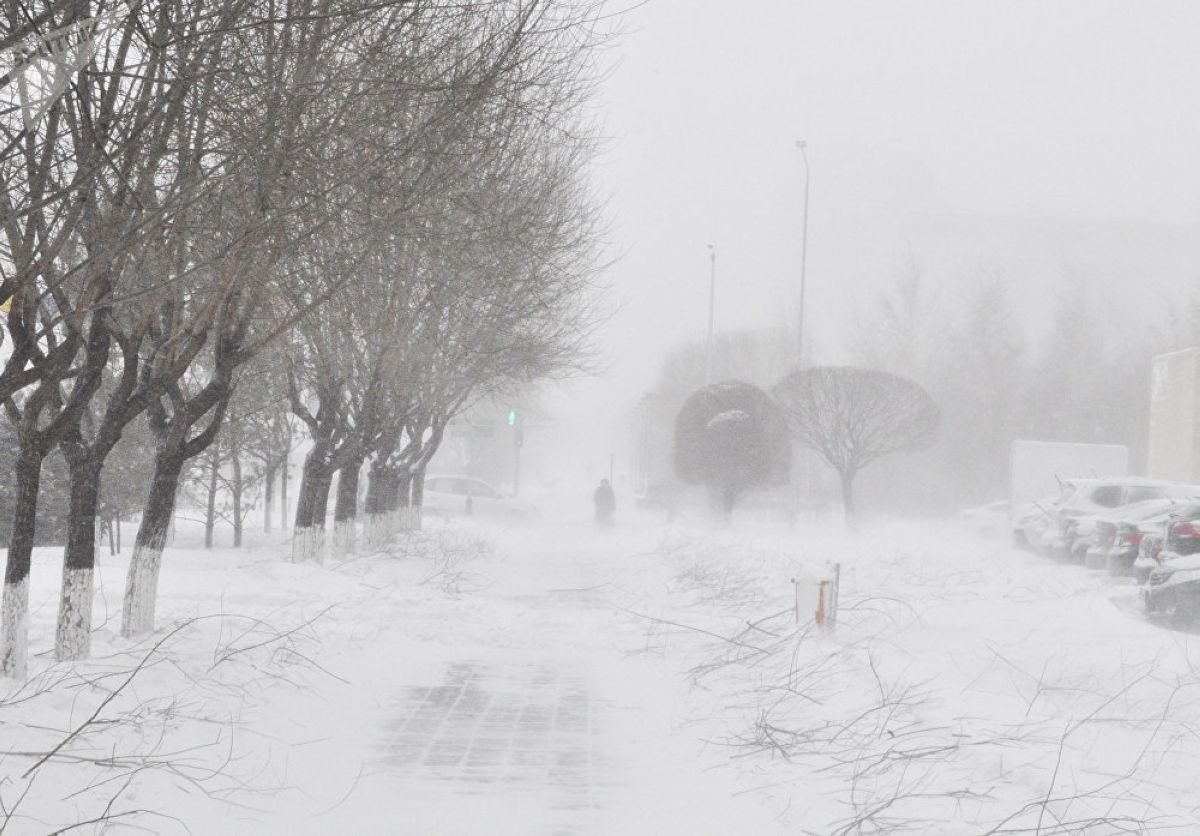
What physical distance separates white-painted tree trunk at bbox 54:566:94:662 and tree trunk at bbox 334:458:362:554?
1191 cm

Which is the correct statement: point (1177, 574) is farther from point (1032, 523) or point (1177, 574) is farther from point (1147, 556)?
point (1032, 523)

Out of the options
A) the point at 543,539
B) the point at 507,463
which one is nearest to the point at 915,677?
the point at 543,539

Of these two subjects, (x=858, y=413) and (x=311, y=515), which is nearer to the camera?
(x=311, y=515)

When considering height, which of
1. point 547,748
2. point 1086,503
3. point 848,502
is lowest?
point 848,502

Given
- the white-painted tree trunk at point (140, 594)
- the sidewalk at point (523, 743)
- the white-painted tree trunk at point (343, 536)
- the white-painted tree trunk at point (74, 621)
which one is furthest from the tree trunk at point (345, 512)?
the white-painted tree trunk at point (74, 621)

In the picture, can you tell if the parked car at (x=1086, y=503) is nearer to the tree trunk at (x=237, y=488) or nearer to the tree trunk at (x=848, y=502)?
the tree trunk at (x=848, y=502)

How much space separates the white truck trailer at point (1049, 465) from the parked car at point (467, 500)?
636 inches

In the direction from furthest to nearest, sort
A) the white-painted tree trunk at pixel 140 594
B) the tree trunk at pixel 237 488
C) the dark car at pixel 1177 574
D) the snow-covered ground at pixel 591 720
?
1. the tree trunk at pixel 237 488
2. the dark car at pixel 1177 574
3. the white-painted tree trunk at pixel 140 594
4. the snow-covered ground at pixel 591 720

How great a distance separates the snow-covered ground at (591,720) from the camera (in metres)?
6.26

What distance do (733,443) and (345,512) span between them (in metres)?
18.6

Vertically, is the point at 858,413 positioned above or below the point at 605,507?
above

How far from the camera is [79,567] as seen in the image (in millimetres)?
9805

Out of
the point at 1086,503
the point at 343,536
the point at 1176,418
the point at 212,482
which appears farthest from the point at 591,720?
the point at 1176,418

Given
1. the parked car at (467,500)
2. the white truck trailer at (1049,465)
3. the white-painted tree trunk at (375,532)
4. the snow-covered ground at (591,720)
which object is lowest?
the parked car at (467,500)
